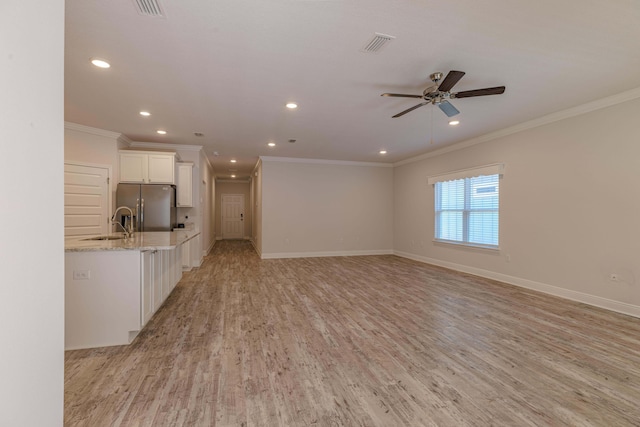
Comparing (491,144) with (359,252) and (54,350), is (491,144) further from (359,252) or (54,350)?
(54,350)

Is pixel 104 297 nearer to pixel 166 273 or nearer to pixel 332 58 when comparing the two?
pixel 166 273

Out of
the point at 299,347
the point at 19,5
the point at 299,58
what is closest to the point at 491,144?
the point at 299,58

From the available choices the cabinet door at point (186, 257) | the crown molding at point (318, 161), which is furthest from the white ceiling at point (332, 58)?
the crown molding at point (318, 161)

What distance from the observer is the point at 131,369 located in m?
2.28

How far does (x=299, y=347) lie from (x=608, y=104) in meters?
4.99

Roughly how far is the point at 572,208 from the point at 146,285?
5.71 metres

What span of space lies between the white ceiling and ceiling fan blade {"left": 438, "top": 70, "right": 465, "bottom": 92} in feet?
0.62

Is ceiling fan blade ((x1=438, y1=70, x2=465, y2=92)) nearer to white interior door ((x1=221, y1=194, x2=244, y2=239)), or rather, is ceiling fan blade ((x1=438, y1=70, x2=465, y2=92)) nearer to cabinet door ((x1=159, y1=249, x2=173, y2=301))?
cabinet door ((x1=159, y1=249, x2=173, y2=301))

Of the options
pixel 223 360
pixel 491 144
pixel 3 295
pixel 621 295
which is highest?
pixel 491 144

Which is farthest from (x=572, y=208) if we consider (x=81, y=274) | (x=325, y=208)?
(x=81, y=274)

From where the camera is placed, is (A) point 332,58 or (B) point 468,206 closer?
(A) point 332,58

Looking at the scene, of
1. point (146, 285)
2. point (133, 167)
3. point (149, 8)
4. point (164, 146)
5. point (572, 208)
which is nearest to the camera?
point (149, 8)

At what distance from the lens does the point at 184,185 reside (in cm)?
612

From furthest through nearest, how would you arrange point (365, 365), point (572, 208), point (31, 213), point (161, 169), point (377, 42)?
point (161, 169) → point (572, 208) → point (377, 42) → point (365, 365) → point (31, 213)
